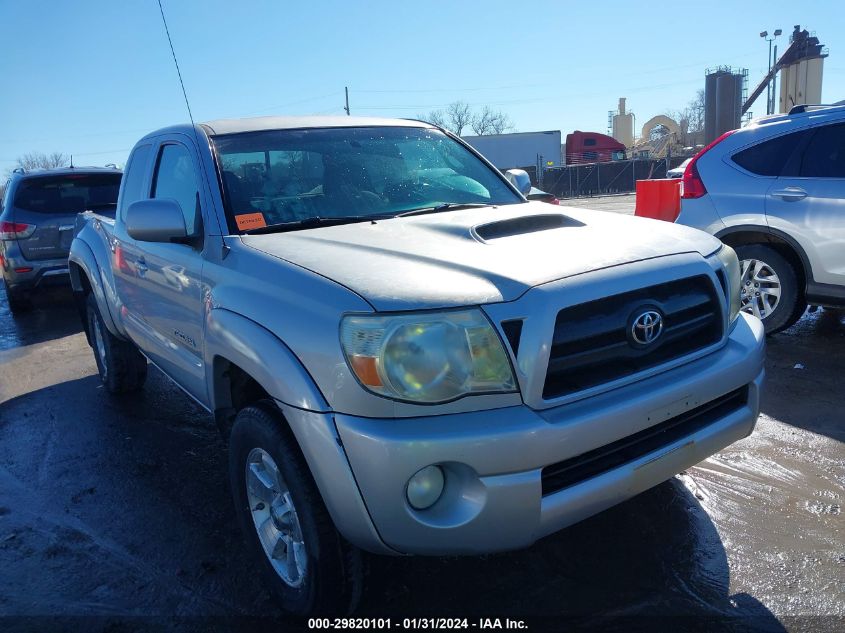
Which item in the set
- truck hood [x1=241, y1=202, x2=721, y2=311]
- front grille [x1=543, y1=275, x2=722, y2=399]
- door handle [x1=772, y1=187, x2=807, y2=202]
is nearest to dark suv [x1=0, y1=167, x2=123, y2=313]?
truck hood [x1=241, y1=202, x2=721, y2=311]

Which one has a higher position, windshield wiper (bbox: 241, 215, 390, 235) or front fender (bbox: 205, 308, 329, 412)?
windshield wiper (bbox: 241, 215, 390, 235)

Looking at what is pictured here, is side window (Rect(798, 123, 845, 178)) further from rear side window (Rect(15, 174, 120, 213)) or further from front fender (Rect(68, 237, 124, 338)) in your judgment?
rear side window (Rect(15, 174, 120, 213))

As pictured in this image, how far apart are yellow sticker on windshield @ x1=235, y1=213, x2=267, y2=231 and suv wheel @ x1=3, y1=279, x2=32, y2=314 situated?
7434 mm

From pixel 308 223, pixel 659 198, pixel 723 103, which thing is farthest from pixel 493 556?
pixel 723 103

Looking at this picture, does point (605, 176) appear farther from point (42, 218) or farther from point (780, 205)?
point (780, 205)

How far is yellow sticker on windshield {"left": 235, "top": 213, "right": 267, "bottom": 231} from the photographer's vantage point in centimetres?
297

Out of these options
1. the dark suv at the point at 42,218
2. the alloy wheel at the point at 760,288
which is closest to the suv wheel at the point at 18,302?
the dark suv at the point at 42,218

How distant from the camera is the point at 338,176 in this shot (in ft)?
11.1

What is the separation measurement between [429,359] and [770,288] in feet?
14.7

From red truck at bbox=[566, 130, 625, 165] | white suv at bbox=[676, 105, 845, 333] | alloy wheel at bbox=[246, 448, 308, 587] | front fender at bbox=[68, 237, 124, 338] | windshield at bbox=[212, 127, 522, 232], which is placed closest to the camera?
alloy wheel at bbox=[246, 448, 308, 587]

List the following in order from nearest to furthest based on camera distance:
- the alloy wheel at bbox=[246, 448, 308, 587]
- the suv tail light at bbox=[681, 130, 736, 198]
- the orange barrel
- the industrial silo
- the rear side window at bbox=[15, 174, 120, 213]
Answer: the alloy wheel at bbox=[246, 448, 308, 587]
the suv tail light at bbox=[681, 130, 736, 198]
the orange barrel
the rear side window at bbox=[15, 174, 120, 213]
the industrial silo

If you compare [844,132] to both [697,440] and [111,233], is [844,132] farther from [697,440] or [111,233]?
[111,233]

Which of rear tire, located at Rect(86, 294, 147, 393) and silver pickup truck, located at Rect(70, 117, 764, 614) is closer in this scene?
silver pickup truck, located at Rect(70, 117, 764, 614)

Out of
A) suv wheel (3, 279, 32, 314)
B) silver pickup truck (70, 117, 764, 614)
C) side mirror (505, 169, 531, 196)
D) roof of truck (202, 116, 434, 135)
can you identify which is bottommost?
suv wheel (3, 279, 32, 314)
